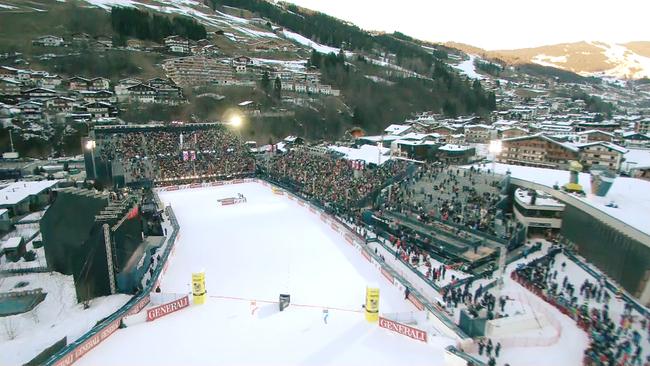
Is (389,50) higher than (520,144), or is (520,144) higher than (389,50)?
(389,50)

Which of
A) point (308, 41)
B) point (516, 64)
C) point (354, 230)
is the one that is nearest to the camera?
point (354, 230)

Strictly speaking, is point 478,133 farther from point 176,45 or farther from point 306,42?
point 306,42

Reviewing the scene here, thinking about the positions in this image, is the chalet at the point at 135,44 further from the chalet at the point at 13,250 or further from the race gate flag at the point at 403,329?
the race gate flag at the point at 403,329

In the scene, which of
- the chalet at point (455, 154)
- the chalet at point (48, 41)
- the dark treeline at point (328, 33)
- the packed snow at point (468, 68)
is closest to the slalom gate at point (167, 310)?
the chalet at point (455, 154)

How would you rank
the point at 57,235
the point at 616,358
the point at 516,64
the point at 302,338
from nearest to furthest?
the point at 616,358, the point at 302,338, the point at 57,235, the point at 516,64

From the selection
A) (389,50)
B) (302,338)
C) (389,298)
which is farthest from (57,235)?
(389,50)

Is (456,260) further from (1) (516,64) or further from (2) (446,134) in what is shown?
(1) (516,64)

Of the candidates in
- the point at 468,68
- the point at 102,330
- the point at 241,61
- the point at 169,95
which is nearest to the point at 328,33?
the point at 241,61
